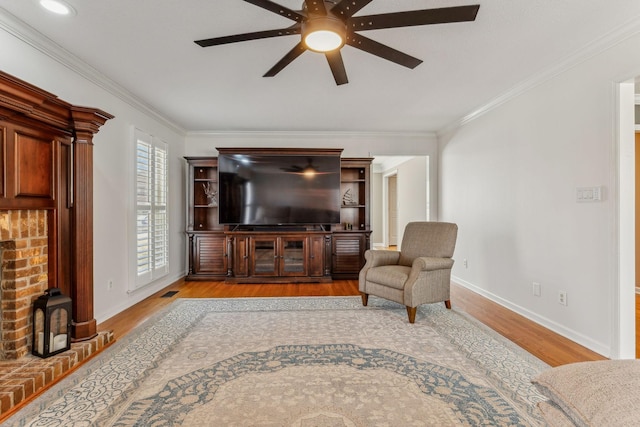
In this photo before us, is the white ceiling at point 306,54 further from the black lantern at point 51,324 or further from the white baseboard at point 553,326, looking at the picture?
the white baseboard at point 553,326

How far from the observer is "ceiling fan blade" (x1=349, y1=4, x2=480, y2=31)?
151 centimetres

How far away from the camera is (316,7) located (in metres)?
1.53

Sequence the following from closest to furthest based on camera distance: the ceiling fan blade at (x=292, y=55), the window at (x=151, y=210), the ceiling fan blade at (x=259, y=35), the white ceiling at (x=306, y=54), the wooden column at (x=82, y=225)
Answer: the ceiling fan blade at (x=259, y=35)
the ceiling fan blade at (x=292, y=55)
the white ceiling at (x=306, y=54)
the wooden column at (x=82, y=225)
the window at (x=151, y=210)

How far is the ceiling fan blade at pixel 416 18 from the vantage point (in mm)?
1511

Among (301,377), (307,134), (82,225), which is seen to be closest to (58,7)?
(82,225)

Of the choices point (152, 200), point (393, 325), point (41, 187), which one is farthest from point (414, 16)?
point (152, 200)

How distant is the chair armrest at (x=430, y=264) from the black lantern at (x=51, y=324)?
2905 mm

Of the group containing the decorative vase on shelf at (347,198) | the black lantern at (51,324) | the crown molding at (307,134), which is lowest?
the black lantern at (51,324)

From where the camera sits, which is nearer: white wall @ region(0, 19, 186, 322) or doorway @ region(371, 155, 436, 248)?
white wall @ region(0, 19, 186, 322)

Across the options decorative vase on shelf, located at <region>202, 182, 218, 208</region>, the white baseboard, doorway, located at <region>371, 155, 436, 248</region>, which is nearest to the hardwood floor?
the white baseboard

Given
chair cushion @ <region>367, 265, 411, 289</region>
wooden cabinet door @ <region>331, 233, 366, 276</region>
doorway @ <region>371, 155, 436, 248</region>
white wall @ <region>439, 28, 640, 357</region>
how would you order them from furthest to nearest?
doorway @ <region>371, 155, 436, 248</region>, wooden cabinet door @ <region>331, 233, 366, 276</region>, chair cushion @ <region>367, 265, 411, 289</region>, white wall @ <region>439, 28, 640, 357</region>

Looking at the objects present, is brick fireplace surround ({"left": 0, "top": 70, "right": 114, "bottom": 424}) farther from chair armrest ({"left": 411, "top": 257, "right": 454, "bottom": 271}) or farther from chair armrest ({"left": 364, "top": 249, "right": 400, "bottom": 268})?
chair armrest ({"left": 411, "top": 257, "right": 454, "bottom": 271})

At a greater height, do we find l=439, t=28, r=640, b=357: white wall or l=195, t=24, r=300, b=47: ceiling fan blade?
l=195, t=24, r=300, b=47: ceiling fan blade

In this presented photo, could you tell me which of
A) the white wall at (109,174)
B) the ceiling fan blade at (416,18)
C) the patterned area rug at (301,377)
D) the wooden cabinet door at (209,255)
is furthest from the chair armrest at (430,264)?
the white wall at (109,174)
